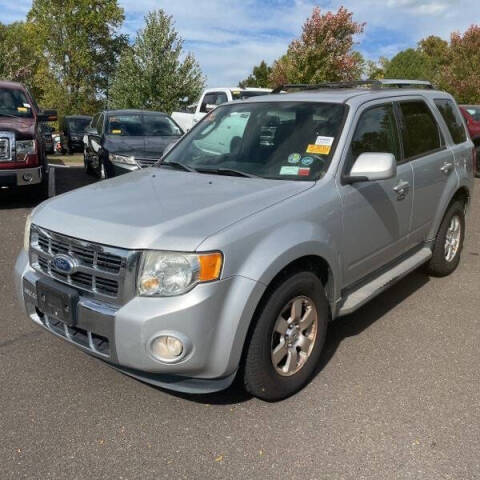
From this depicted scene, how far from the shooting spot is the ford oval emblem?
111 inches

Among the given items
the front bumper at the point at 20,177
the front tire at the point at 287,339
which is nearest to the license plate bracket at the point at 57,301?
the front tire at the point at 287,339

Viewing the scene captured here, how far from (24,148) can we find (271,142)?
5345 millimetres

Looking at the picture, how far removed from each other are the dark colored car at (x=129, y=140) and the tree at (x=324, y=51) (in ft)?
45.3

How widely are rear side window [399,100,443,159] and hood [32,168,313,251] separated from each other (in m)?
1.41

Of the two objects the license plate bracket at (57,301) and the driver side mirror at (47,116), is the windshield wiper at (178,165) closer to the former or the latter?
the license plate bracket at (57,301)

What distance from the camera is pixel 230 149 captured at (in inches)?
153

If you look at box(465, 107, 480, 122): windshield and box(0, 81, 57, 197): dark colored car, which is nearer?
box(0, 81, 57, 197): dark colored car

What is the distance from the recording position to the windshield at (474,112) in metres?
13.6

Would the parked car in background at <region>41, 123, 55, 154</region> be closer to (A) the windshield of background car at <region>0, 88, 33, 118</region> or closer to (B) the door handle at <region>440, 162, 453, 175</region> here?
(A) the windshield of background car at <region>0, 88, 33, 118</region>

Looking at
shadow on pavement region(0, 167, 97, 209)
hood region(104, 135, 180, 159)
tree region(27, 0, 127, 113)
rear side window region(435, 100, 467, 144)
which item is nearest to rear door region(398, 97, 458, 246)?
rear side window region(435, 100, 467, 144)

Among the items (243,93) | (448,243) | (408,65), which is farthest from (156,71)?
(408,65)

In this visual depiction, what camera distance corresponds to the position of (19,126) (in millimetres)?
8000

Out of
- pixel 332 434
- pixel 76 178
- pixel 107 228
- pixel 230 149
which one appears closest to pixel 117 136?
pixel 76 178

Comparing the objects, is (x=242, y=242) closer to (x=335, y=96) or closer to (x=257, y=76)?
(x=335, y=96)
